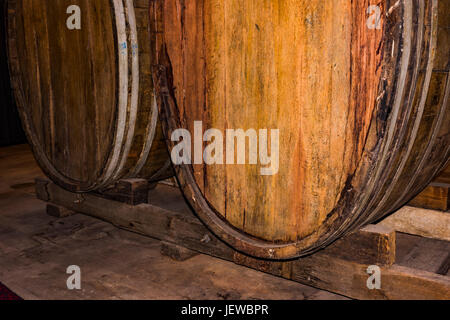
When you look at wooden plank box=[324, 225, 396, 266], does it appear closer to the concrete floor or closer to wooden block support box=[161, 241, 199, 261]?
the concrete floor

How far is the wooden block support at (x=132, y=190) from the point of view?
3.04m

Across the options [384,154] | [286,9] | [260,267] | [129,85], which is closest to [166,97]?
[129,85]

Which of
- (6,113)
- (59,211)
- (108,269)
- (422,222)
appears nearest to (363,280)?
(422,222)

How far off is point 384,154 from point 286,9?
693 mm

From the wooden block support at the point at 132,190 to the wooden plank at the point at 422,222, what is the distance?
153 cm

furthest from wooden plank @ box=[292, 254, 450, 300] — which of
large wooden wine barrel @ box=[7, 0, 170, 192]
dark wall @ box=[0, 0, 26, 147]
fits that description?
dark wall @ box=[0, 0, 26, 147]

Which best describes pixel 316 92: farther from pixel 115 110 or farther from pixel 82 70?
pixel 82 70

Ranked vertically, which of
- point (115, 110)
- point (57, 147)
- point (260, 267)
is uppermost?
point (115, 110)

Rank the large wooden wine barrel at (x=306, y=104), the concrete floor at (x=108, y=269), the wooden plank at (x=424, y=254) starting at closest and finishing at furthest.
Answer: the large wooden wine barrel at (x=306, y=104) < the wooden plank at (x=424, y=254) < the concrete floor at (x=108, y=269)

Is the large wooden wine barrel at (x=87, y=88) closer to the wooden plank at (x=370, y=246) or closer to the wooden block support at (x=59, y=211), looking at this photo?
the wooden block support at (x=59, y=211)

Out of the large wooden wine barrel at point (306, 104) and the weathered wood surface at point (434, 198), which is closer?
the large wooden wine barrel at point (306, 104)

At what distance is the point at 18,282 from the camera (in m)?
2.72

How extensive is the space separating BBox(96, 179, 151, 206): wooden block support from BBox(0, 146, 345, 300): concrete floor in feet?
1.14

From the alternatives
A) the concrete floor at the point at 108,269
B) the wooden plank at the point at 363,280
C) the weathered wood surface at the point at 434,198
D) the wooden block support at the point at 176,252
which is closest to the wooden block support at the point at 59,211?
the concrete floor at the point at 108,269
